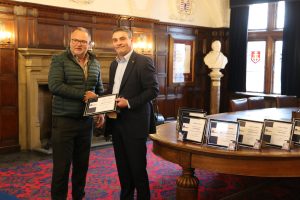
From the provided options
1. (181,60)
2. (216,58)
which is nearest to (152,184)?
(216,58)

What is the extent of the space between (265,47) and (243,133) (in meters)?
6.21

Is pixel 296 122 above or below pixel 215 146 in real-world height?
above

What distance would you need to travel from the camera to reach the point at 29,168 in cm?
442

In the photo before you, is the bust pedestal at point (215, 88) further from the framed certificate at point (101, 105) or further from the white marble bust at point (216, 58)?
the framed certificate at point (101, 105)

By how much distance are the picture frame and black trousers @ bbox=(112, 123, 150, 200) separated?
5063 millimetres

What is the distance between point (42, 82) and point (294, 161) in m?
4.12

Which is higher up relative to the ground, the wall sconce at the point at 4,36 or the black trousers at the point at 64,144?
the wall sconce at the point at 4,36

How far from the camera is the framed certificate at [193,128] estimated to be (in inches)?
91.3

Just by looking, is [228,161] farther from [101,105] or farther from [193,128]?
[101,105]

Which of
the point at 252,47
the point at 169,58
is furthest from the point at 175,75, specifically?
the point at 252,47

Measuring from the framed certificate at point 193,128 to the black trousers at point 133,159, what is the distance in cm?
40

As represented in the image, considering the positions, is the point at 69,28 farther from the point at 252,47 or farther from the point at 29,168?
the point at 252,47

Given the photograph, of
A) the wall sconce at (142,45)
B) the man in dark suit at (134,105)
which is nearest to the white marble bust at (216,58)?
the wall sconce at (142,45)

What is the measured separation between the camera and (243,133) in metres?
2.28
